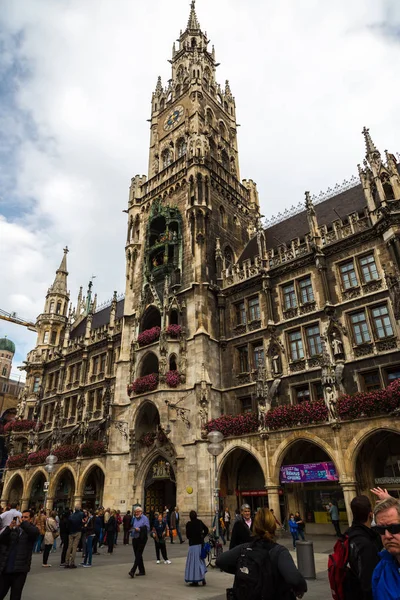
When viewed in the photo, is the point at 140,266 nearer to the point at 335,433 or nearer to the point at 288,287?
the point at 288,287

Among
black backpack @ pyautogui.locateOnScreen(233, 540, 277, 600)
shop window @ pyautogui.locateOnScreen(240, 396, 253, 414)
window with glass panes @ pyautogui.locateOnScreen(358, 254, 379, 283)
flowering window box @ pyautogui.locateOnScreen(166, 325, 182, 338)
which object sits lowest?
black backpack @ pyautogui.locateOnScreen(233, 540, 277, 600)

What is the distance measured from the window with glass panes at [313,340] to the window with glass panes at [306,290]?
182cm

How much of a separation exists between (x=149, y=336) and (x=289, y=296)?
34.0 ft

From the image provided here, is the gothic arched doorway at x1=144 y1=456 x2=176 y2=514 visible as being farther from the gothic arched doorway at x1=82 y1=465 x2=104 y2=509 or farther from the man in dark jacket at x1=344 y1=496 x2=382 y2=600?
the man in dark jacket at x1=344 y1=496 x2=382 y2=600

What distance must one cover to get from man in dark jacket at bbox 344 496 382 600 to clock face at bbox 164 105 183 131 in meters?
42.4

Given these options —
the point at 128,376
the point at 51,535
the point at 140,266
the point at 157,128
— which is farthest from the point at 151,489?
the point at 157,128

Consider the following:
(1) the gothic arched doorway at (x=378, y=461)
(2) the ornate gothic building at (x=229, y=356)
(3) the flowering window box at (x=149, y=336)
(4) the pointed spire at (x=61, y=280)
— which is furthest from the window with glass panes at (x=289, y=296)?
(4) the pointed spire at (x=61, y=280)

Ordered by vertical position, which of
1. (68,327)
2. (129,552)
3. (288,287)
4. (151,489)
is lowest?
(129,552)

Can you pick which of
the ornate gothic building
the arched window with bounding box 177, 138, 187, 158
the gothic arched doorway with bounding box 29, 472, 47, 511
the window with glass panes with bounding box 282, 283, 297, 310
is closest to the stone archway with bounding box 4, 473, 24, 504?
the ornate gothic building

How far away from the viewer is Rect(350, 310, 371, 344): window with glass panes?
21.7 metres

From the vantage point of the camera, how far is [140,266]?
112 ft

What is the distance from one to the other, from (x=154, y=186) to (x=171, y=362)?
56.9 ft

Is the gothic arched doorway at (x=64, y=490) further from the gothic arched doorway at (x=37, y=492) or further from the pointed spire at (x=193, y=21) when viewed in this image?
the pointed spire at (x=193, y=21)

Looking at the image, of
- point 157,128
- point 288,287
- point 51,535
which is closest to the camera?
point 51,535
